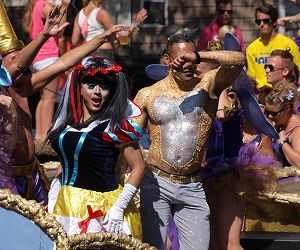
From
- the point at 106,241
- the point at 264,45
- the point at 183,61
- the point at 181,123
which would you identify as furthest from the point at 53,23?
the point at 264,45

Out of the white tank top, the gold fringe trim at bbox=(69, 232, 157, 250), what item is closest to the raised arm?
the gold fringe trim at bbox=(69, 232, 157, 250)

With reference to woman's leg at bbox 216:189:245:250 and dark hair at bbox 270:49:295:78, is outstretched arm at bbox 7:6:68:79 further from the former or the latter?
dark hair at bbox 270:49:295:78

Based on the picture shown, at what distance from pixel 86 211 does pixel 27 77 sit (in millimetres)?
1174

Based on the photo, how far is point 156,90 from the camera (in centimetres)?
607

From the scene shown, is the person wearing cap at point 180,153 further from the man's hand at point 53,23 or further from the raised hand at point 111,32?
the man's hand at point 53,23

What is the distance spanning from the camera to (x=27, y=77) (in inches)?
241

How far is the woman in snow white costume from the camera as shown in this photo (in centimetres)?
535

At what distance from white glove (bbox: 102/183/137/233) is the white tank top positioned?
559cm

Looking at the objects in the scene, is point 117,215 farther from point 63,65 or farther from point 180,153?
point 63,65

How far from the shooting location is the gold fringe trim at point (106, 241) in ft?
16.2

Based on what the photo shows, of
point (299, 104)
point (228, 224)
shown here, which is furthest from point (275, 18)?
point (228, 224)

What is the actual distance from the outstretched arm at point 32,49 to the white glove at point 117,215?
3.57ft

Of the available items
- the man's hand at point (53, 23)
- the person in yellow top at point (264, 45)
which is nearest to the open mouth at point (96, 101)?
the man's hand at point (53, 23)

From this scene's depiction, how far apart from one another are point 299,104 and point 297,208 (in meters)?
1.59
